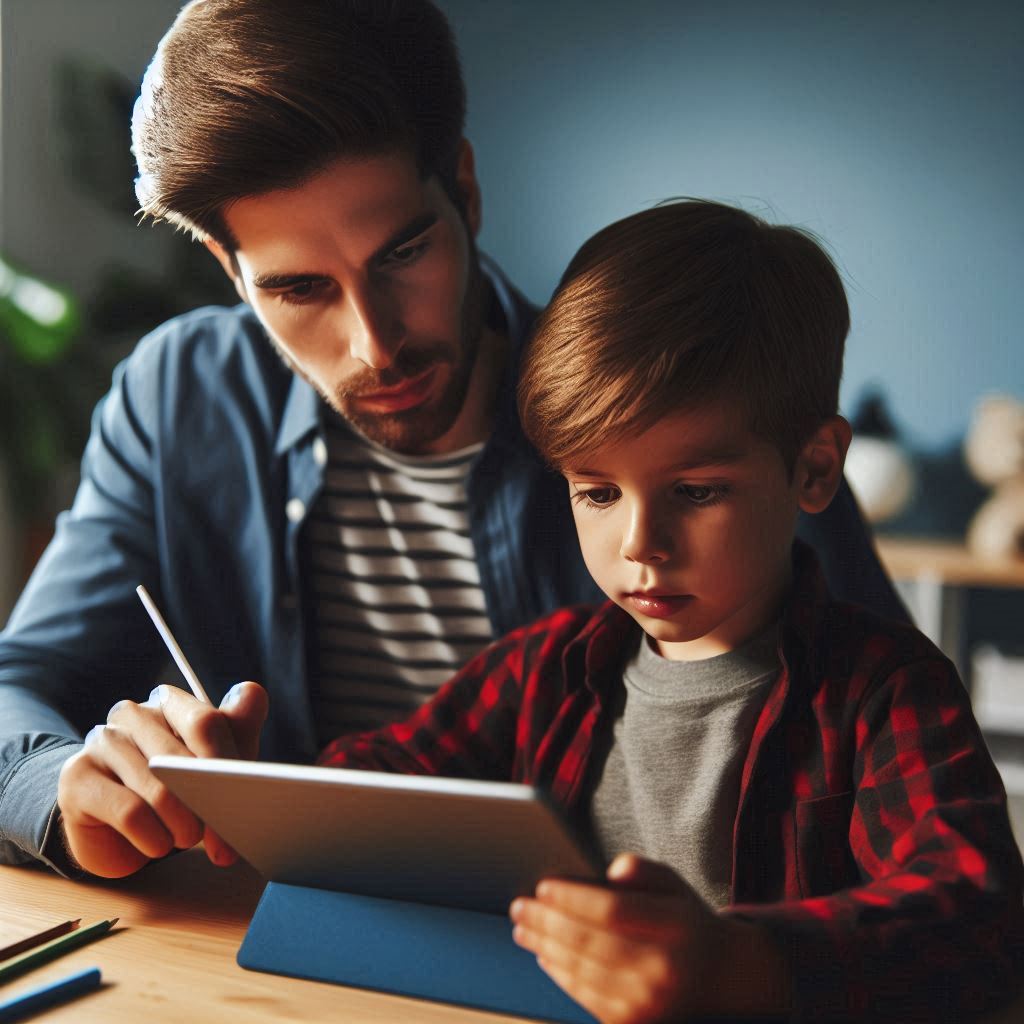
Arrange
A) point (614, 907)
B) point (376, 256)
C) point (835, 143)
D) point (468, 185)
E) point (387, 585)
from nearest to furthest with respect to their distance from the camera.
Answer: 1. point (614, 907)
2. point (376, 256)
3. point (468, 185)
4. point (387, 585)
5. point (835, 143)

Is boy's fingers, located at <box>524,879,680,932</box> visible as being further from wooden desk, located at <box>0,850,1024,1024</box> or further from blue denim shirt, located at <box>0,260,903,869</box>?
blue denim shirt, located at <box>0,260,903,869</box>

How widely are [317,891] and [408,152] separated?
0.63 meters

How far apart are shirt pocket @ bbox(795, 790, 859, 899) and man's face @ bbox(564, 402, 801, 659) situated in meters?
0.14

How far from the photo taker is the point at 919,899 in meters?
0.64

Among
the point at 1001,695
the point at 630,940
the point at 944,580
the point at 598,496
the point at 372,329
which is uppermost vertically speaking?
the point at 372,329

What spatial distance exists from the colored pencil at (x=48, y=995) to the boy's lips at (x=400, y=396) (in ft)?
1.85

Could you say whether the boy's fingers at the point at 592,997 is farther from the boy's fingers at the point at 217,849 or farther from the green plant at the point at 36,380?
the green plant at the point at 36,380

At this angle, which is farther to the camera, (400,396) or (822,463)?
(400,396)

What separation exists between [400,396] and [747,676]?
0.43 metres

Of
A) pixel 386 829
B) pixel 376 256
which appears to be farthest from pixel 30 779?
pixel 376 256

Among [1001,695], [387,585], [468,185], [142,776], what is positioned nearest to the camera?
[142,776]

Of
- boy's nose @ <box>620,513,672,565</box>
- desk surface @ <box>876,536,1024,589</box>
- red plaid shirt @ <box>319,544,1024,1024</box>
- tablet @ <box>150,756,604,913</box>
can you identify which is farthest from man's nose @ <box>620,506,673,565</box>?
desk surface @ <box>876,536,1024,589</box>

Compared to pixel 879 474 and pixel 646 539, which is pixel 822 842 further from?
pixel 879 474

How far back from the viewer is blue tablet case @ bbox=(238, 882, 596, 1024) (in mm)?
663
